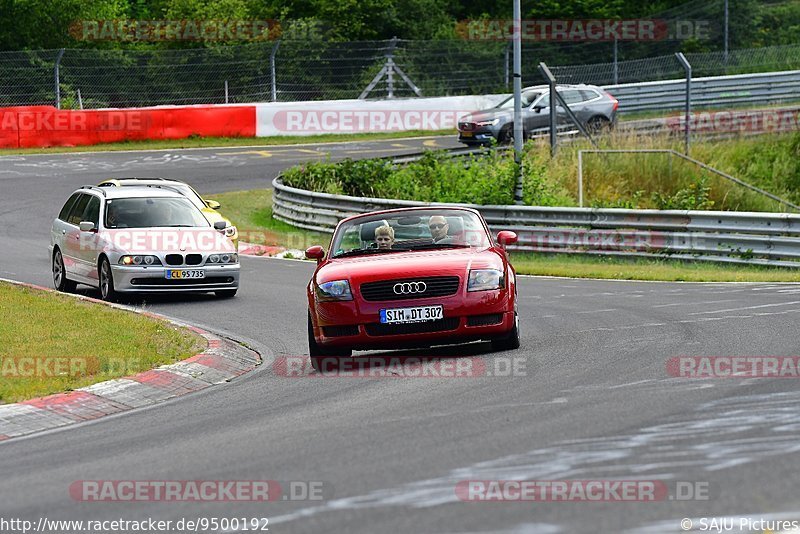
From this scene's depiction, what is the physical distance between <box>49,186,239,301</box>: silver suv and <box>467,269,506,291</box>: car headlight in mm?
6914

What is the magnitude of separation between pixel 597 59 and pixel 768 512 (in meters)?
43.7

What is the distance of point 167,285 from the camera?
1789 centimetres

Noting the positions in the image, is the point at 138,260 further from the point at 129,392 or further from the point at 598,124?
the point at 598,124

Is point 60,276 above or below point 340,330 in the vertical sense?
below

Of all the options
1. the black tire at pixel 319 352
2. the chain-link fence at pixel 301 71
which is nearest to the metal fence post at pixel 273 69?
the chain-link fence at pixel 301 71

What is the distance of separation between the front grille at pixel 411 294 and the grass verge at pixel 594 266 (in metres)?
8.49

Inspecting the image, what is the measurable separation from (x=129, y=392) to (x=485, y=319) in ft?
10.1

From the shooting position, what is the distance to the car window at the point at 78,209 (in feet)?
63.8

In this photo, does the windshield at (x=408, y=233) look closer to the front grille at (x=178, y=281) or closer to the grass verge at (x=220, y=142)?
the front grille at (x=178, y=281)

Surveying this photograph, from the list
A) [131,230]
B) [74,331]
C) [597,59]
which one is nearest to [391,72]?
[597,59]

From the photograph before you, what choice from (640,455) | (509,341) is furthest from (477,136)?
(640,455)

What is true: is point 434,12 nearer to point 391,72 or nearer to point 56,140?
point 391,72

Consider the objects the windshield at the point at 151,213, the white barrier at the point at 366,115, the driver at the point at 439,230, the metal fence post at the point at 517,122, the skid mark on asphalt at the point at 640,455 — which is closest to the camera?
the skid mark on asphalt at the point at 640,455

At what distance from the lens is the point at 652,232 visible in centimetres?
2298
